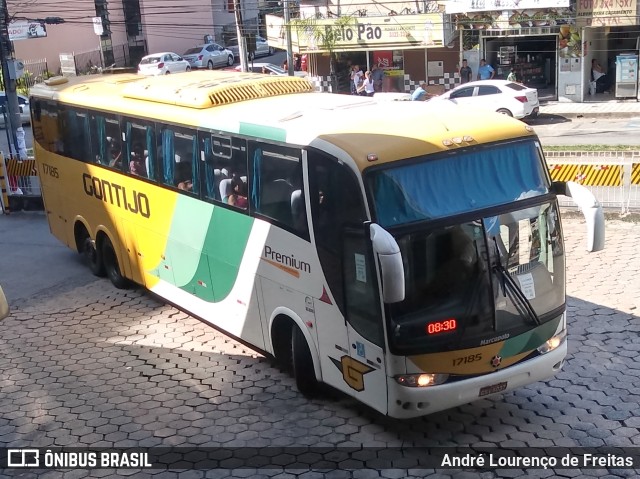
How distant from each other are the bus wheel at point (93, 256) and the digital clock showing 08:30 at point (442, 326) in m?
7.60

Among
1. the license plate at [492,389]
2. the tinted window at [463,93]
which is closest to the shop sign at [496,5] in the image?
the tinted window at [463,93]

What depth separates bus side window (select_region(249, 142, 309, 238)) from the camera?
26.4ft

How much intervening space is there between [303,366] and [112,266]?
18.3ft

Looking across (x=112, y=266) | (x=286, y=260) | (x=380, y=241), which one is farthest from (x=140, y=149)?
(x=380, y=241)

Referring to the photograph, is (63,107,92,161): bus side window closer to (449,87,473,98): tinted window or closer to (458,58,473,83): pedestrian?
(449,87,473,98): tinted window

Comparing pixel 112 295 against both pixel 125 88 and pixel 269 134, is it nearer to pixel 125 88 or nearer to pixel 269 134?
pixel 125 88

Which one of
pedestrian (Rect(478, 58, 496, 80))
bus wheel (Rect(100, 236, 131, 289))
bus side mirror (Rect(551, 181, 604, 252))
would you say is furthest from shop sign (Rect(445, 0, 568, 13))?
bus side mirror (Rect(551, 181, 604, 252))

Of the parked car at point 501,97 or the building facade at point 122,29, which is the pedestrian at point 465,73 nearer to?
the parked car at point 501,97

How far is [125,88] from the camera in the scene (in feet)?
39.3

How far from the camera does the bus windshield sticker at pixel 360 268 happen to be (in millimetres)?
7133

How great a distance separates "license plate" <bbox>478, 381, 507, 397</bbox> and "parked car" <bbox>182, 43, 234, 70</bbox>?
38769 millimetres

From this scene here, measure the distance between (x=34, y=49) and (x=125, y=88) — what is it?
3450cm

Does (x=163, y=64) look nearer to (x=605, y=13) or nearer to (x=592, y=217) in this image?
(x=605, y=13)

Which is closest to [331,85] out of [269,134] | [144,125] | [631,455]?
[144,125]
